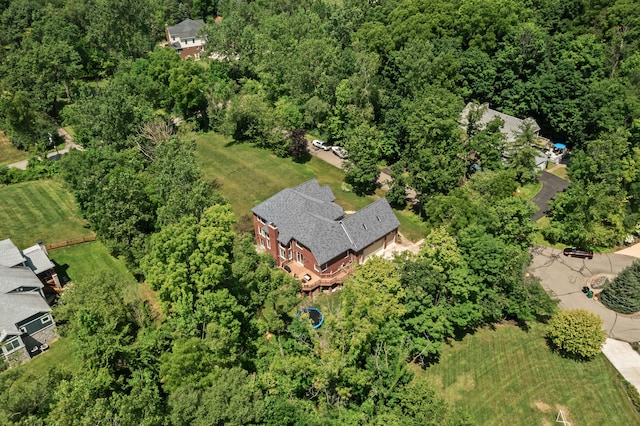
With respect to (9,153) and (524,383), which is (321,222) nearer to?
(524,383)

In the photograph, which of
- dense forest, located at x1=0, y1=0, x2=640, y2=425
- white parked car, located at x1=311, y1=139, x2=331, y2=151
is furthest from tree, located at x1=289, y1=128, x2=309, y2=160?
white parked car, located at x1=311, y1=139, x2=331, y2=151

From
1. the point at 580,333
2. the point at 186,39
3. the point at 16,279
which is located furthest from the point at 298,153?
the point at 186,39

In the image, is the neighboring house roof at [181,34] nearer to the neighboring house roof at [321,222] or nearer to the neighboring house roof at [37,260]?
the neighboring house roof at [321,222]

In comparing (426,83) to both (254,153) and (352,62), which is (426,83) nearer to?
(352,62)

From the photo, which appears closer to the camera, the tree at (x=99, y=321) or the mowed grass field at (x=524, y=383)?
the tree at (x=99, y=321)

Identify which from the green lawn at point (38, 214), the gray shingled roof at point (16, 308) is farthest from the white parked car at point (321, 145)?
Result: the gray shingled roof at point (16, 308)

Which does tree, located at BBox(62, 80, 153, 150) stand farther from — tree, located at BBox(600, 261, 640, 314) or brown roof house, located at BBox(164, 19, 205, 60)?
tree, located at BBox(600, 261, 640, 314)

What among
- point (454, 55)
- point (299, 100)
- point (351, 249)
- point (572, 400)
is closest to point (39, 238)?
point (351, 249)
